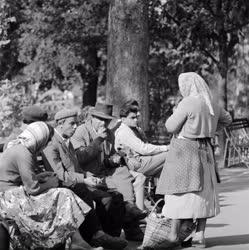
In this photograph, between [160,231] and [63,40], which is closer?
[160,231]

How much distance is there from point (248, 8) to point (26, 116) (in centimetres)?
1529

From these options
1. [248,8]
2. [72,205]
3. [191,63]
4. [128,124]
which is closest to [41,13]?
[191,63]

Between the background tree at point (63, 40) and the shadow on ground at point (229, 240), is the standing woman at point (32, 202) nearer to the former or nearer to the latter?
the shadow on ground at point (229, 240)

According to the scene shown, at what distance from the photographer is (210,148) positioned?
33.7ft

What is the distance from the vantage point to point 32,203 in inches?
356

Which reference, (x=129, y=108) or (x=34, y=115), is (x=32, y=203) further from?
(x=129, y=108)

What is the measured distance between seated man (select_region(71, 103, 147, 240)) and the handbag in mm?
840

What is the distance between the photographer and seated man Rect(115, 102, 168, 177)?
1100cm

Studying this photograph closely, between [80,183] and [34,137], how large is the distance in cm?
84

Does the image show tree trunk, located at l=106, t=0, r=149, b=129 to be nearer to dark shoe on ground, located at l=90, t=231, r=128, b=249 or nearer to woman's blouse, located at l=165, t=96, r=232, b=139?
woman's blouse, located at l=165, t=96, r=232, b=139

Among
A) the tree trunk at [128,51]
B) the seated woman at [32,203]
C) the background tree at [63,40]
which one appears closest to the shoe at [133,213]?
the seated woman at [32,203]

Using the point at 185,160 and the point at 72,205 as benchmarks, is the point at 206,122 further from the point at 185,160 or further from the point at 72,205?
the point at 72,205

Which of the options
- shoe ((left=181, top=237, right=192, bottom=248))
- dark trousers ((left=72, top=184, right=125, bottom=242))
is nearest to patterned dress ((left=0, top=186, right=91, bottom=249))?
dark trousers ((left=72, top=184, right=125, bottom=242))

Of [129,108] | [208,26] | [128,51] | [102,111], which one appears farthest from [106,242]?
[208,26]
